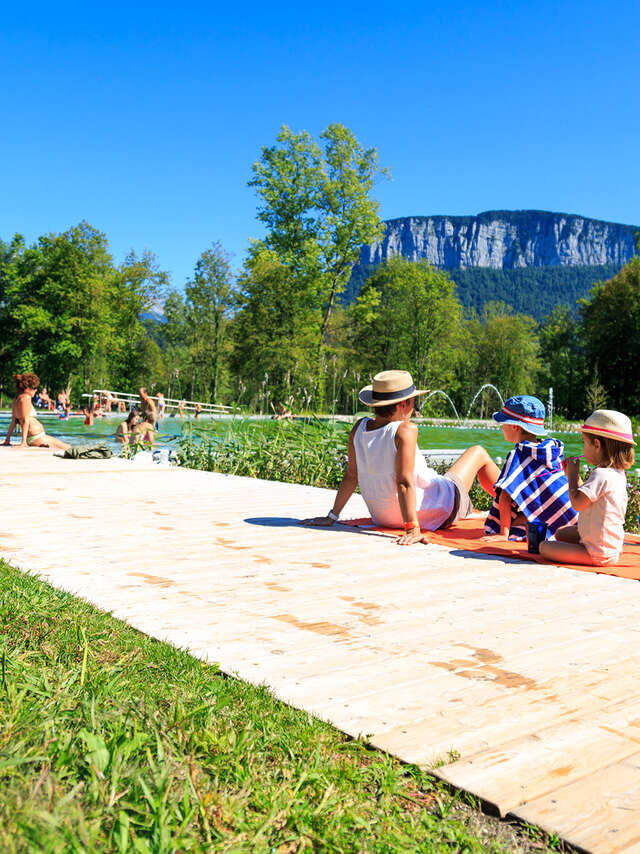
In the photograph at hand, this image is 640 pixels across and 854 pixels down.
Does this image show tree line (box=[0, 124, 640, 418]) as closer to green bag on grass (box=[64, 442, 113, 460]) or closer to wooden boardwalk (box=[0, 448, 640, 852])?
green bag on grass (box=[64, 442, 113, 460])

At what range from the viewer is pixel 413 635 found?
254 cm

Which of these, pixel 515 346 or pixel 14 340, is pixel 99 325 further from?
pixel 515 346

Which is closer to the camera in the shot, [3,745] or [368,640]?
[3,745]

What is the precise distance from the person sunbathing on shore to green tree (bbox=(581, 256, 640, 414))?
101 ft

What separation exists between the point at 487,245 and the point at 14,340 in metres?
121

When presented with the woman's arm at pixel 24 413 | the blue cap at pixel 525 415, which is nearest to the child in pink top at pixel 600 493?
the blue cap at pixel 525 415

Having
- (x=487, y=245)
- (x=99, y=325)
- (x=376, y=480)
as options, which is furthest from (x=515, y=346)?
(x=487, y=245)

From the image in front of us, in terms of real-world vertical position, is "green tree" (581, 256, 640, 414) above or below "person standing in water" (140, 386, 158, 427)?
above

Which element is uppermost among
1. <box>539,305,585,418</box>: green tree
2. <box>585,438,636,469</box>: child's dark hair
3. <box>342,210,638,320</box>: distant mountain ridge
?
Result: <box>342,210,638,320</box>: distant mountain ridge

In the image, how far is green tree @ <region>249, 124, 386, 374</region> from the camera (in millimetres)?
38312

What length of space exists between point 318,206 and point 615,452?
1483 inches

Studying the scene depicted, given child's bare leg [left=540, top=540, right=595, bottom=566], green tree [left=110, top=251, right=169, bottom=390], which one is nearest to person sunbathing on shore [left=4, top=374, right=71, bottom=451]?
child's bare leg [left=540, top=540, right=595, bottom=566]

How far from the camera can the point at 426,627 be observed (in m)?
2.63

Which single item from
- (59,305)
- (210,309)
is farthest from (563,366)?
(59,305)
